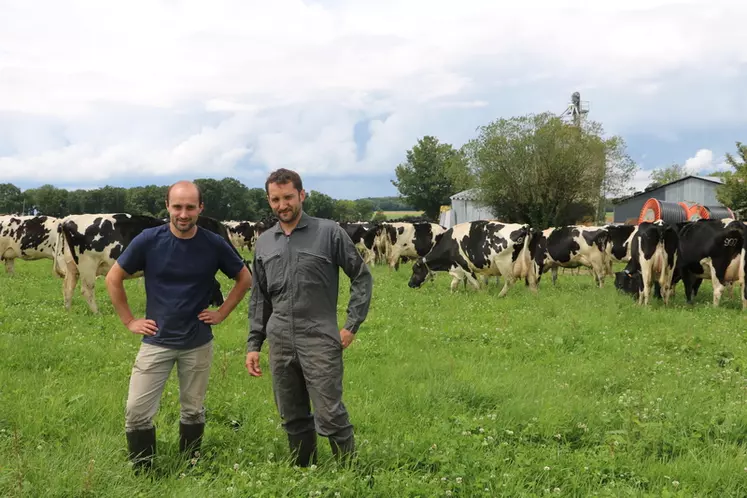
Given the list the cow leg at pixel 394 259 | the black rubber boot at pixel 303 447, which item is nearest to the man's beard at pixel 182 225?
the black rubber boot at pixel 303 447

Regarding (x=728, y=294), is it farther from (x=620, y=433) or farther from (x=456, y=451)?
(x=456, y=451)

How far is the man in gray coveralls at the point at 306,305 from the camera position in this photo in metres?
4.16

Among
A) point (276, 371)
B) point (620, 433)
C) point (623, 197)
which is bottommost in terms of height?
point (620, 433)

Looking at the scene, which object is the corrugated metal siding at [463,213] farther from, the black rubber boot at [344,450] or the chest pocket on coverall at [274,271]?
the chest pocket on coverall at [274,271]

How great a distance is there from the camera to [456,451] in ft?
16.0

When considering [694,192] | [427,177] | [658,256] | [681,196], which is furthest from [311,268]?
[427,177]

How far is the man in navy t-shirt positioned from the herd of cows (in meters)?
6.32

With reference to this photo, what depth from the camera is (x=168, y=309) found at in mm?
4371

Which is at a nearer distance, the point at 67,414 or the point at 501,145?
the point at 67,414

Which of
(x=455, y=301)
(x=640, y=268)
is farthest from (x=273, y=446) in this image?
(x=640, y=268)

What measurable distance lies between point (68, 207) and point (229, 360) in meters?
115

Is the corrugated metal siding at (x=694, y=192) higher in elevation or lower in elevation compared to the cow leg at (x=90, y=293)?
higher

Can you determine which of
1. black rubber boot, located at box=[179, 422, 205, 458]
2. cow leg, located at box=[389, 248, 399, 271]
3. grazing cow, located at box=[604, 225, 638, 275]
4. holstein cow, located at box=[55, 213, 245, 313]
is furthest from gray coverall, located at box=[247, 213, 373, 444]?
cow leg, located at box=[389, 248, 399, 271]

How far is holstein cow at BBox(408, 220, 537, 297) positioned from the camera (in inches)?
606
